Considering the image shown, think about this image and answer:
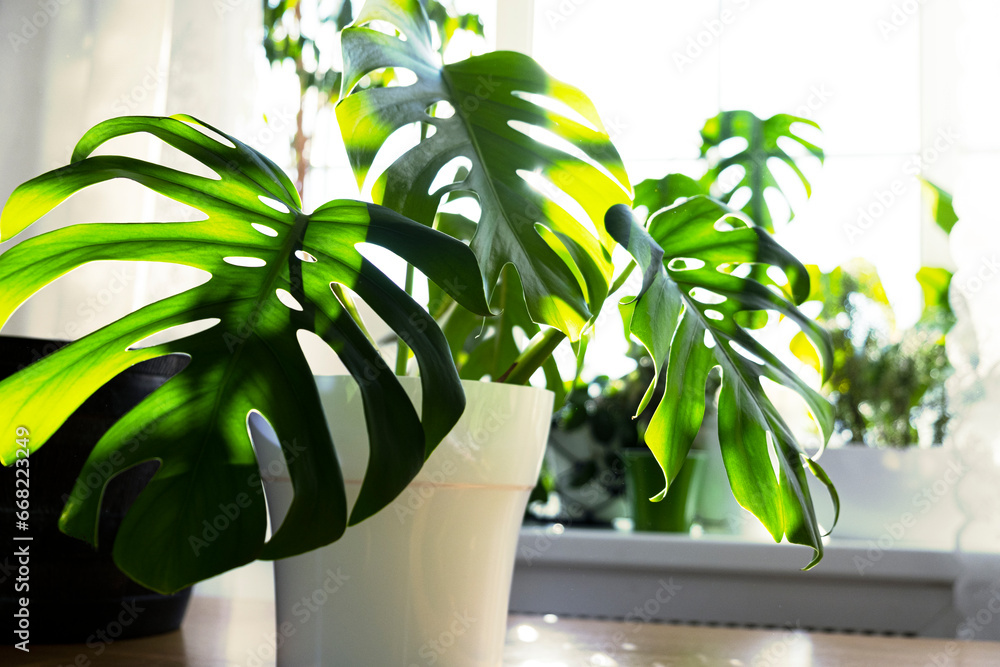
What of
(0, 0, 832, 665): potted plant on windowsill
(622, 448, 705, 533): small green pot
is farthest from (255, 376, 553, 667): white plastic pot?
(622, 448, 705, 533): small green pot

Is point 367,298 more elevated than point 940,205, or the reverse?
point 940,205

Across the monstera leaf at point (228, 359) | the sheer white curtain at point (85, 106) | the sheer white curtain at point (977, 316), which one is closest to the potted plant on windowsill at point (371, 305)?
the monstera leaf at point (228, 359)

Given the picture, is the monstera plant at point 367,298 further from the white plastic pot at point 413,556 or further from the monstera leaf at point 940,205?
the monstera leaf at point 940,205

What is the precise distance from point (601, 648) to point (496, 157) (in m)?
0.49

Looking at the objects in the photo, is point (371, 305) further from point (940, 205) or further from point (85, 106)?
point (940, 205)

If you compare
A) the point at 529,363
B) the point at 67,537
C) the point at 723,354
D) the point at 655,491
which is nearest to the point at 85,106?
the point at 67,537

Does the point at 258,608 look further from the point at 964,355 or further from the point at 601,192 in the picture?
the point at 964,355

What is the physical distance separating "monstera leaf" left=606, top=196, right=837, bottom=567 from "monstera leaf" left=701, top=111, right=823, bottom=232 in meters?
0.16

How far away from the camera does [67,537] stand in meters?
0.65

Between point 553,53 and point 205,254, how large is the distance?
4.47ft

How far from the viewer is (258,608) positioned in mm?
991

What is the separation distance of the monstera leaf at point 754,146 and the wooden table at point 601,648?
0.44m

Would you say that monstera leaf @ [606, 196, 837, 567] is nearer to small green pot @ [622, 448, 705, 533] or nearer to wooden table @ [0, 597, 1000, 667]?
wooden table @ [0, 597, 1000, 667]

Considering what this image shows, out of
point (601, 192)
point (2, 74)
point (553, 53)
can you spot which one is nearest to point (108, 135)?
point (601, 192)
